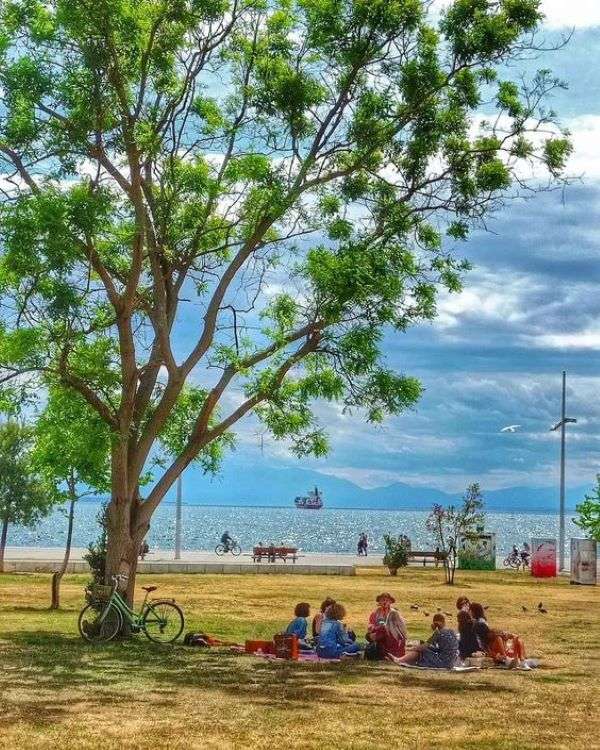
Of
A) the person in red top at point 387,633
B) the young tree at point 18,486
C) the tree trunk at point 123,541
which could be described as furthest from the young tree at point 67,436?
the young tree at point 18,486

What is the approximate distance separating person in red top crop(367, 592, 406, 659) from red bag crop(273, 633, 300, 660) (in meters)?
1.28

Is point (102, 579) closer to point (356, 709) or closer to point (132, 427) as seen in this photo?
point (132, 427)

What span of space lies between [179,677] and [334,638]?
140 inches

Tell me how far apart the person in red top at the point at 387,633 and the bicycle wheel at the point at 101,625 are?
5024 millimetres

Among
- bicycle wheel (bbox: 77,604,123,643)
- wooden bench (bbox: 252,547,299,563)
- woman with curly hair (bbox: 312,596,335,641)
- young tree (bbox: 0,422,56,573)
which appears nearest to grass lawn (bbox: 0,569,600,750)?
bicycle wheel (bbox: 77,604,123,643)

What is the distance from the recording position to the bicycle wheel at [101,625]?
22828 millimetres

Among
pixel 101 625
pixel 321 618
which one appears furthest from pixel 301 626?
pixel 101 625

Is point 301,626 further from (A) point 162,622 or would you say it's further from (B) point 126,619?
(B) point 126,619

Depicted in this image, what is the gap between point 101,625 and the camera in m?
23.0

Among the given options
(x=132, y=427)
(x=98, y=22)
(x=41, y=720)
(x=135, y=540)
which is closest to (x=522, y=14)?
(x=98, y=22)

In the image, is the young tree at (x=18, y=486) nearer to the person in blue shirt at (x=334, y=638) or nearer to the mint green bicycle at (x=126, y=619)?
the mint green bicycle at (x=126, y=619)

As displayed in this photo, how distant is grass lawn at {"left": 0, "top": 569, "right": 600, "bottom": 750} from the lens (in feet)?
44.2

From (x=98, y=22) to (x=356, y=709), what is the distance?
493 inches

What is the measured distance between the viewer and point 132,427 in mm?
24750
